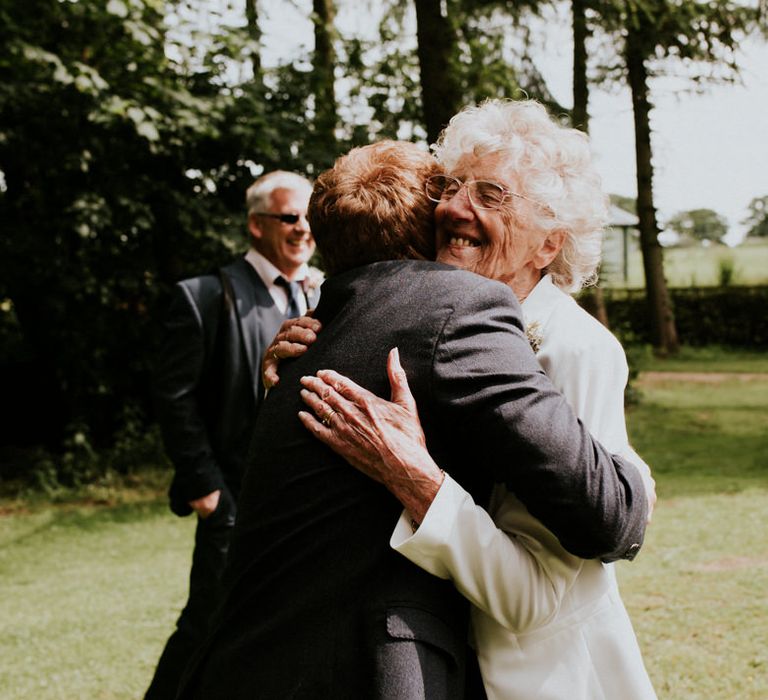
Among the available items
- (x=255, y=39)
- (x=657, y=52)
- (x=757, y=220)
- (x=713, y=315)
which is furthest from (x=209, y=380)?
(x=757, y=220)

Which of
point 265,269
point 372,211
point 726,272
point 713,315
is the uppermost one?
point 372,211

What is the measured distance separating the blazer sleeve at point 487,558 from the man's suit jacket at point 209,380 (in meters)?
2.39

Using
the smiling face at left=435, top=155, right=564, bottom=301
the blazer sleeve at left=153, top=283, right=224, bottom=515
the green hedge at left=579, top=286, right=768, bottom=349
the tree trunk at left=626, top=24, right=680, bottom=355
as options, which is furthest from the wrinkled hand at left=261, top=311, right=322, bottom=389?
the green hedge at left=579, top=286, right=768, bottom=349

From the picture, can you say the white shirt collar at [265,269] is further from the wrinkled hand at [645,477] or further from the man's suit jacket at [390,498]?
the wrinkled hand at [645,477]

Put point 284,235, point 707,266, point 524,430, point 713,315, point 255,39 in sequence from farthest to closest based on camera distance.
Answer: point 707,266 < point 713,315 < point 255,39 < point 284,235 < point 524,430

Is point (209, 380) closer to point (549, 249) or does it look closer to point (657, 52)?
point (549, 249)

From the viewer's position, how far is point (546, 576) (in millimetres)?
1822

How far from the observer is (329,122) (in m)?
10.3

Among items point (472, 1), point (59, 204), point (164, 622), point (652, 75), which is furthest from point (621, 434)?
point (652, 75)

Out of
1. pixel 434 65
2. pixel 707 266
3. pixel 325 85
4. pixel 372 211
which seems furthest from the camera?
pixel 707 266

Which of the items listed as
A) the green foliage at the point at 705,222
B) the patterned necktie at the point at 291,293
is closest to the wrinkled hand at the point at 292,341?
the patterned necktie at the point at 291,293

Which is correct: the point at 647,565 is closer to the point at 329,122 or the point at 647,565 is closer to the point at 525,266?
the point at 525,266

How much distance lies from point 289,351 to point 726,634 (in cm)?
415

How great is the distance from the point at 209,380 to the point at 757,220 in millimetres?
57969
